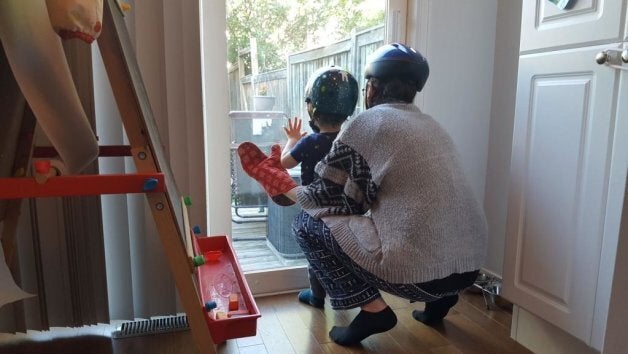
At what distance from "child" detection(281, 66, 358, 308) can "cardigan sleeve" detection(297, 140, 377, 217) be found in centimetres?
12

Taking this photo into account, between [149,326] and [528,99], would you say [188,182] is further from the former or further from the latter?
[528,99]

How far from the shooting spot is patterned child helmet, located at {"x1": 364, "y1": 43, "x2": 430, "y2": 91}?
1.35 meters

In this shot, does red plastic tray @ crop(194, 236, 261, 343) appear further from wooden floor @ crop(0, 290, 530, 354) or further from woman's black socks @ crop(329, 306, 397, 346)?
woman's black socks @ crop(329, 306, 397, 346)

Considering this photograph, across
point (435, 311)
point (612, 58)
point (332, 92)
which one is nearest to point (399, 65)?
point (332, 92)

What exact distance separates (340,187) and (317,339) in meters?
0.53

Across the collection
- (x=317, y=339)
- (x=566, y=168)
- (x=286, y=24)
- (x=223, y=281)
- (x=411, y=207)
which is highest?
(x=286, y=24)

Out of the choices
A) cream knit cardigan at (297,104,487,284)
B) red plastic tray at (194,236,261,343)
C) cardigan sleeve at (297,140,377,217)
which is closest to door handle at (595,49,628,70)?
cream knit cardigan at (297,104,487,284)

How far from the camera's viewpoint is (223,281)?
4.18 ft

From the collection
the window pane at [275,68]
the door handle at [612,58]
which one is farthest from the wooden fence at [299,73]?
the door handle at [612,58]

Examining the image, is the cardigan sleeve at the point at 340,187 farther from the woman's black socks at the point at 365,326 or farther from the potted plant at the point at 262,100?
the potted plant at the point at 262,100

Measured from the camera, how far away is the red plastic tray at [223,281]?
96 centimetres

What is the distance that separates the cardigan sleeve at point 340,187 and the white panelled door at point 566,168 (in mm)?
501

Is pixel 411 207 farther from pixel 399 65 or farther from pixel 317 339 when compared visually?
pixel 317 339

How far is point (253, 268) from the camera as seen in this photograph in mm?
1849
